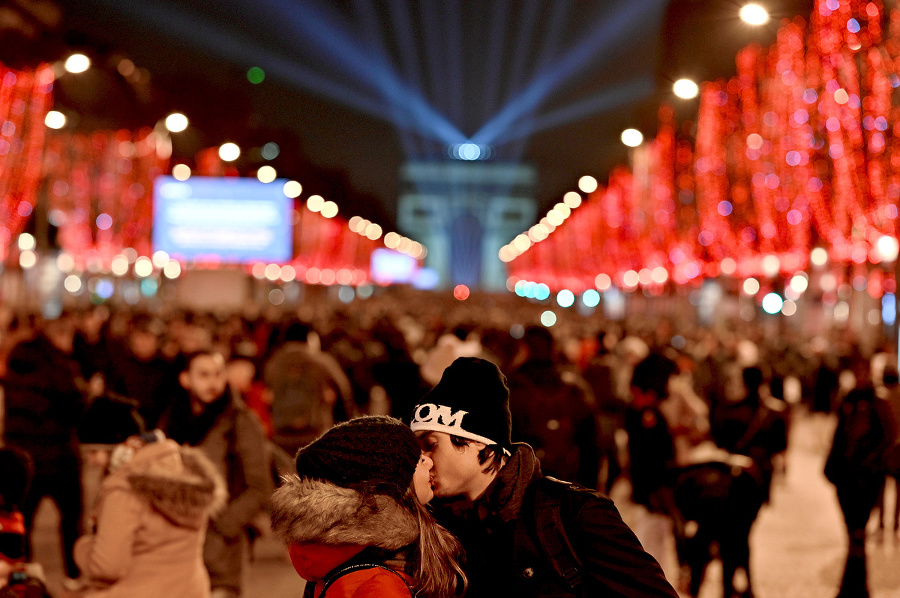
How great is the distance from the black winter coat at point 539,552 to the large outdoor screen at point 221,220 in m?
30.5

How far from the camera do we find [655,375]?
820 cm

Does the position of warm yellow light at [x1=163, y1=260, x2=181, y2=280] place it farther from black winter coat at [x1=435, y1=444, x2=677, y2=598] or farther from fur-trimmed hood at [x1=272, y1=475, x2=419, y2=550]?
fur-trimmed hood at [x1=272, y1=475, x2=419, y2=550]

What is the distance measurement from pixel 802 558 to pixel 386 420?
25.4 ft

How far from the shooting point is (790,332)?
110ft

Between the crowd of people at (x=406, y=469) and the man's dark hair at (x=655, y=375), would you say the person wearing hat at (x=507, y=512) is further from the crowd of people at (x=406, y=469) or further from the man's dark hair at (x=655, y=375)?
the man's dark hair at (x=655, y=375)

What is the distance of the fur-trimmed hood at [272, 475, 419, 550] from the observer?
8.43 feet

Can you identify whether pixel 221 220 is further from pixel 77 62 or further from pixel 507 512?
pixel 507 512

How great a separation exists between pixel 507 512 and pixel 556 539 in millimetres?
200

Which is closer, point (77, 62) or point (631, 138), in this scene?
point (77, 62)

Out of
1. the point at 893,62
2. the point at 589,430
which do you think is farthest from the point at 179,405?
the point at 893,62

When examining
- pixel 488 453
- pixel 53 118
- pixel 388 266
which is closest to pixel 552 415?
pixel 488 453

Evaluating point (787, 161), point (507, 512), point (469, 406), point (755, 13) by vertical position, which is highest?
point (787, 161)

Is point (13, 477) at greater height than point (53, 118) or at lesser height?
lesser

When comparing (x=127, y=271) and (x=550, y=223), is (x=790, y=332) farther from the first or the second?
(x=550, y=223)
